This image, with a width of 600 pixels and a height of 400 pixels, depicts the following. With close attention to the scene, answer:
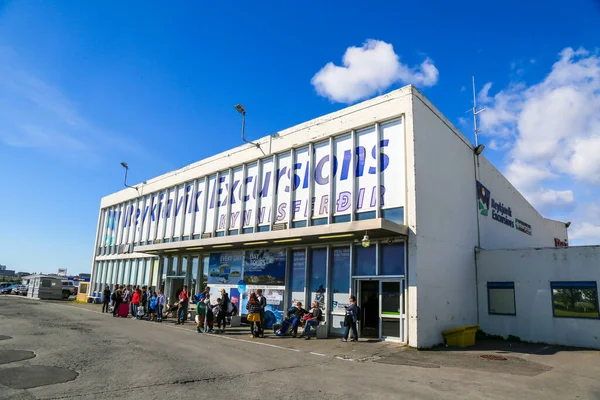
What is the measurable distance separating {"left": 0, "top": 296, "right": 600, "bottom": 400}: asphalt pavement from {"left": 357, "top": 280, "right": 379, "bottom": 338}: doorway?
139 cm

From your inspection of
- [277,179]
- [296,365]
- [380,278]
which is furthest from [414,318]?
[277,179]

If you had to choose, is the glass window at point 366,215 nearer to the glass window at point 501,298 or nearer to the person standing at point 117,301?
the glass window at point 501,298

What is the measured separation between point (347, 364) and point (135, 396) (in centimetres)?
551

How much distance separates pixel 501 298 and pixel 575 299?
110 inches

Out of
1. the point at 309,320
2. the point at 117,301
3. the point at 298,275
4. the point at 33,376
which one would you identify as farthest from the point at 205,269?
the point at 33,376

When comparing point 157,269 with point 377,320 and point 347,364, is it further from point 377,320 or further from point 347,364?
point 347,364

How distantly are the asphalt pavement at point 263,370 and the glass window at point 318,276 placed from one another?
2913 mm

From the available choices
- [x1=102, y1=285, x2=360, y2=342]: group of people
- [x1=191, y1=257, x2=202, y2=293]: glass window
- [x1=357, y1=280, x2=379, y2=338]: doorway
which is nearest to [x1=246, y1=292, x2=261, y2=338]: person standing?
[x1=102, y1=285, x2=360, y2=342]: group of people

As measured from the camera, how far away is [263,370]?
905cm

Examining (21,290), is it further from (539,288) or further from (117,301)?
(539,288)

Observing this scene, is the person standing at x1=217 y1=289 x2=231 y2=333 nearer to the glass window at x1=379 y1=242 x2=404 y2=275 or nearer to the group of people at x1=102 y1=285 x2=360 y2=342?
the group of people at x1=102 y1=285 x2=360 y2=342

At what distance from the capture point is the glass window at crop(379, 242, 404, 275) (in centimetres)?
1452

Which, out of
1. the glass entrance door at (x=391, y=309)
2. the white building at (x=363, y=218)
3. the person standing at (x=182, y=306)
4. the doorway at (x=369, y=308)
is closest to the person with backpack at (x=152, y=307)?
the person standing at (x=182, y=306)

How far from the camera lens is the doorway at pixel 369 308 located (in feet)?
50.2
